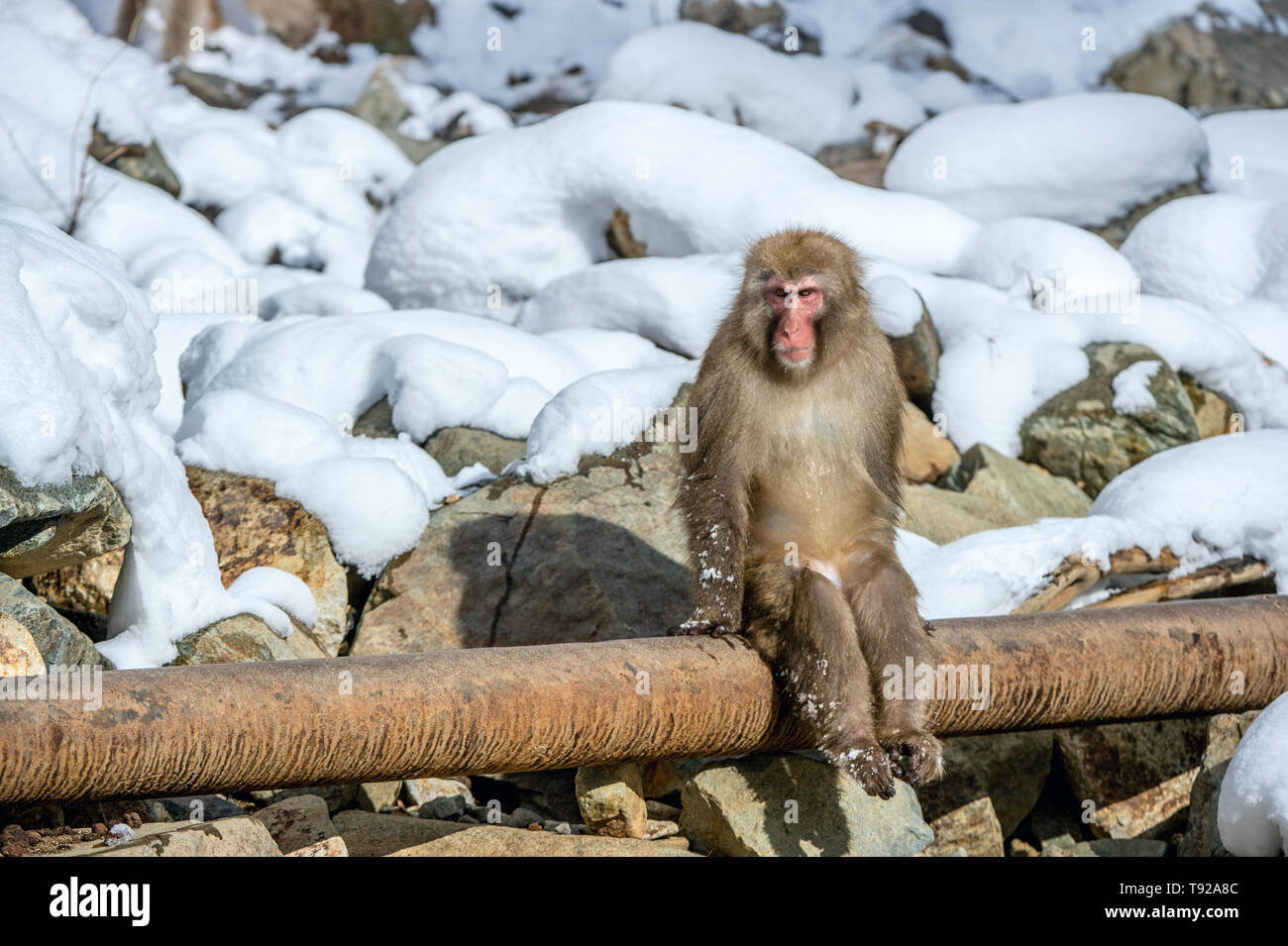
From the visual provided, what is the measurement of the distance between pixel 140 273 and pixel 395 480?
331 centimetres

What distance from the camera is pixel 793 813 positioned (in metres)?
3.65

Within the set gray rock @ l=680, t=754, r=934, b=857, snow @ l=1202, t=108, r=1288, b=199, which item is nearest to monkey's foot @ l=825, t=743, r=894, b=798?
gray rock @ l=680, t=754, r=934, b=857

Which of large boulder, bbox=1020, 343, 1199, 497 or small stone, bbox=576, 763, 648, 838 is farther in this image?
large boulder, bbox=1020, 343, 1199, 497

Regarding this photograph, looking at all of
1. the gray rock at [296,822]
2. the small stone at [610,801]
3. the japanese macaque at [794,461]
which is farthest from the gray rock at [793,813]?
the gray rock at [296,822]

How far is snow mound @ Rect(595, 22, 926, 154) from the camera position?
30.7 feet

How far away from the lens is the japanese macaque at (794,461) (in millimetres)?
3500

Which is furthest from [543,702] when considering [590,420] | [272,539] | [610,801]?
[590,420]

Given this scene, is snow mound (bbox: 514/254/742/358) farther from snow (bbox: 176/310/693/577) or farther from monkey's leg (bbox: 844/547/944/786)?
monkey's leg (bbox: 844/547/944/786)

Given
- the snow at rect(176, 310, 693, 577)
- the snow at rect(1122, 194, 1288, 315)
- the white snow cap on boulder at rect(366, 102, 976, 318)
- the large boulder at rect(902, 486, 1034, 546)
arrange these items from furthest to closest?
the snow at rect(1122, 194, 1288, 315), the white snow cap on boulder at rect(366, 102, 976, 318), the large boulder at rect(902, 486, 1034, 546), the snow at rect(176, 310, 693, 577)

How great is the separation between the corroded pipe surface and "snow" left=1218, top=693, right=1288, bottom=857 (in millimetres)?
527

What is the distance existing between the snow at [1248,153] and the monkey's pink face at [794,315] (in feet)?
19.9

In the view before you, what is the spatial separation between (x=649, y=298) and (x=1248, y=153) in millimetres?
5508

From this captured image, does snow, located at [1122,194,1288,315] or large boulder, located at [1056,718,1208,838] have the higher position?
snow, located at [1122,194,1288,315]

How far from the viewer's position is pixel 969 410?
260 inches
